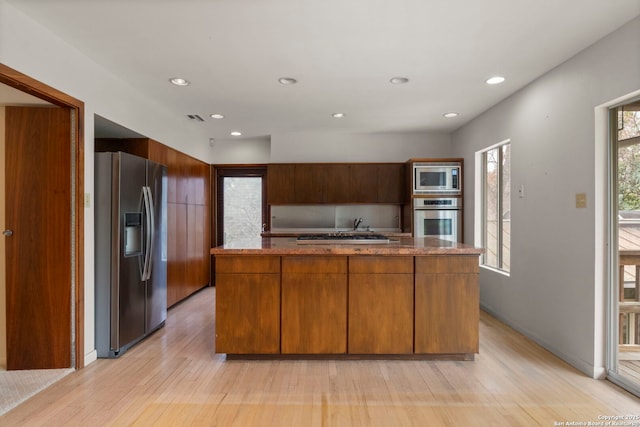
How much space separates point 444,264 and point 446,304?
0.32 meters

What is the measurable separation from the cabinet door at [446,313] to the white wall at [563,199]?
764 mm

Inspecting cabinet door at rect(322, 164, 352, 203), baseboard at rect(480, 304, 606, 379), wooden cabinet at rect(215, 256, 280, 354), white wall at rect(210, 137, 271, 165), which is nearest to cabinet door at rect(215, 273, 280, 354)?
wooden cabinet at rect(215, 256, 280, 354)

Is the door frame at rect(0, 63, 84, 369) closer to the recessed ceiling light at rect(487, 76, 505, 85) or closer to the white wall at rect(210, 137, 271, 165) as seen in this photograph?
the white wall at rect(210, 137, 271, 165)

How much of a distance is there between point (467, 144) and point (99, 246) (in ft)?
15.2

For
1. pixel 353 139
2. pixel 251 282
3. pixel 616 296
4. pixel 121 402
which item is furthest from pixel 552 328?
pixel 353 139

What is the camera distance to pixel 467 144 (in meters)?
5.10

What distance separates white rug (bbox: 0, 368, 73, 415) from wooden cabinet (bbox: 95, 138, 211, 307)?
1.78m

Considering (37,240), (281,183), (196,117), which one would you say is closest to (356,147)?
(281,183)

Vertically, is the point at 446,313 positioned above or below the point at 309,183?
below

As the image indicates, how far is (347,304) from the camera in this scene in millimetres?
2904

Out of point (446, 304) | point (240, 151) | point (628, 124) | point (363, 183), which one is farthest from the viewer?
point (240, 151)

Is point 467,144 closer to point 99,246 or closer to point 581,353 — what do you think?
point 581,353

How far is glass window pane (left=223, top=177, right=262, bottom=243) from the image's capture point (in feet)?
20.4

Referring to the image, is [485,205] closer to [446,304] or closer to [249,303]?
[446,304]
